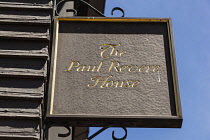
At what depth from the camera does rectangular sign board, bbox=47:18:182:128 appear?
4.26 metres

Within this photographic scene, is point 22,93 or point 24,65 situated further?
point 24,65

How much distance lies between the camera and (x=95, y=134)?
174 inches

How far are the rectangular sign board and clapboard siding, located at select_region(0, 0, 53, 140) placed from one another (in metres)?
0.14

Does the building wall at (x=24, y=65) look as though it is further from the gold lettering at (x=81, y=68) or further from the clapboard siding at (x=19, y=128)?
the gold lettering at (x=81, y=68)

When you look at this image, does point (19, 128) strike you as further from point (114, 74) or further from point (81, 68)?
point (114, 74)

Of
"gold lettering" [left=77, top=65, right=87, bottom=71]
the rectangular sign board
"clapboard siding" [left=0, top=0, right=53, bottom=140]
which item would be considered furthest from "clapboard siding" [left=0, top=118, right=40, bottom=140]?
"gold lettering" [left=77, top=65, right=87, bottom=71]

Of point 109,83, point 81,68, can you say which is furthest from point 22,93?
point 109,83

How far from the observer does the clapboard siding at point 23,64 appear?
13.4ft

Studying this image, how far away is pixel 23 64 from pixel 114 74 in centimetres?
89

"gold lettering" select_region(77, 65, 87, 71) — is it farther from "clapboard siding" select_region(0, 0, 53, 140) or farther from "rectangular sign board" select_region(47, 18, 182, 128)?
"clapboard siding" select_region(0, 0, 53, 140)

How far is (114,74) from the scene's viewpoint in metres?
4.53

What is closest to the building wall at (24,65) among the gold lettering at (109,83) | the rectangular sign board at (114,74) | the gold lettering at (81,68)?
the rectangular sign board at (114,74)

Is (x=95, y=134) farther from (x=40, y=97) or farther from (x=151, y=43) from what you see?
(x=151, y=43)

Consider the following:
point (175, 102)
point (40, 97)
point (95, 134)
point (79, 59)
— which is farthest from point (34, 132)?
point (175, 102)
